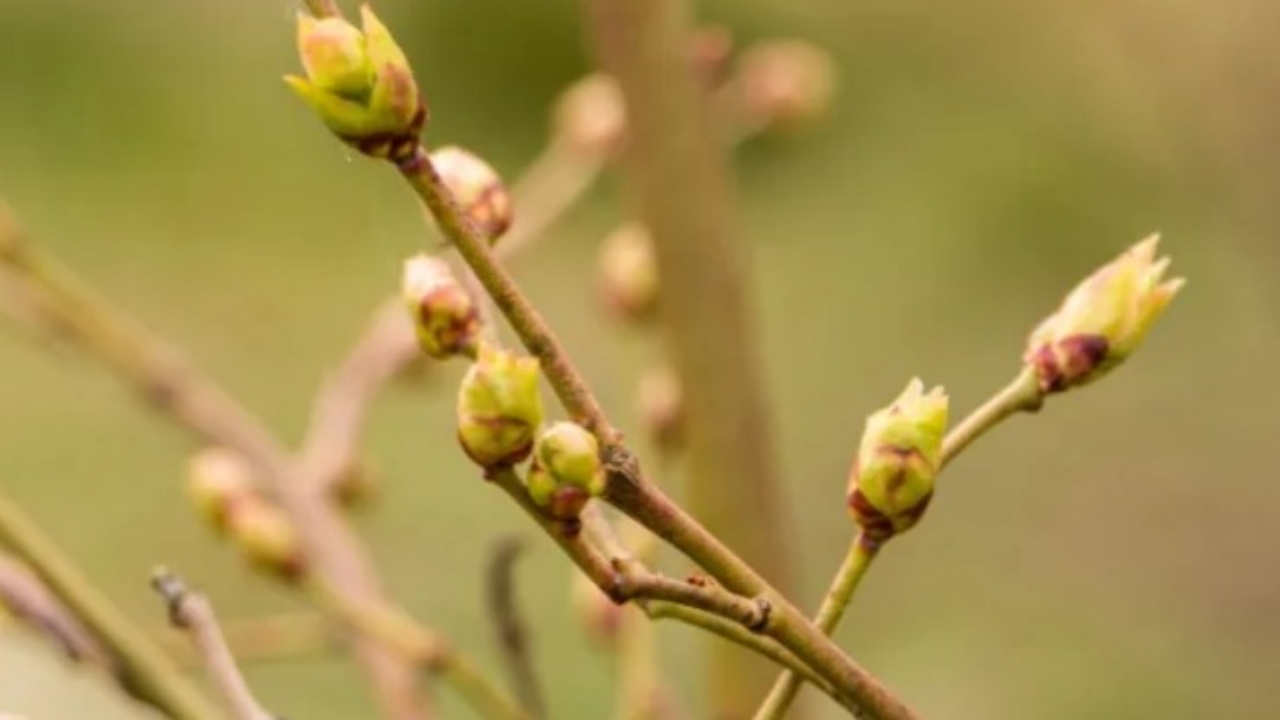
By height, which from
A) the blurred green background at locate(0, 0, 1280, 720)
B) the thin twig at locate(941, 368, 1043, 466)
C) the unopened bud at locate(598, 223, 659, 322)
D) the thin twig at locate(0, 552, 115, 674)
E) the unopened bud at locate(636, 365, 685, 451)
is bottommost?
the thin twig at locate(0, 552, 115, 674)

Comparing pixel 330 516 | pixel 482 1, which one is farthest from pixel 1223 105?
pixel 482 1

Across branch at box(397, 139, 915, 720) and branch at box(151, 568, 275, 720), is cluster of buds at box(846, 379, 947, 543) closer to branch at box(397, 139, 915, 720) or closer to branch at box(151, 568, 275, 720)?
branch at box(397, 139, 915, 720)

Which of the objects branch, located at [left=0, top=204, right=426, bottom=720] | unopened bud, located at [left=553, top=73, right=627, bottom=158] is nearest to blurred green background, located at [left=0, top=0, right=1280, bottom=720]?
unopened bud, located at [left=553, top=73, right=627, bottom=158]

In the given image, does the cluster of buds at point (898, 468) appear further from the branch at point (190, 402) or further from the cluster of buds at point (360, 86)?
the branch at point (190, 402)

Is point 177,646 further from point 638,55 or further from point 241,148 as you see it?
point 241,148

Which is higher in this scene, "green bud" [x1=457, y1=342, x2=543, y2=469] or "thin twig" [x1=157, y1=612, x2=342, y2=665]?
"thin twig" [x1=157, y1=612, x2=342, y2=665]
